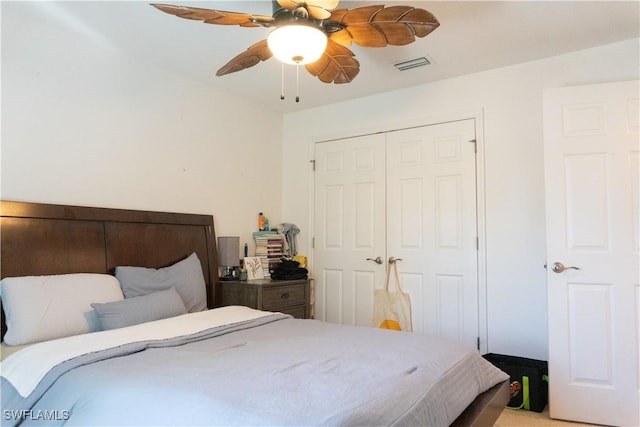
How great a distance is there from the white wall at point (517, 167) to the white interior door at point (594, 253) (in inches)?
9.8

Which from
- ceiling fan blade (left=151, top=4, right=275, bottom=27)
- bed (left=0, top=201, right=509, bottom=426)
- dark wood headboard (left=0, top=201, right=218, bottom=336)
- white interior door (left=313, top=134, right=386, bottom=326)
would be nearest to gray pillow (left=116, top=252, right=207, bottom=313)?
bed (left=0, top=201, right=509, bottom=426)

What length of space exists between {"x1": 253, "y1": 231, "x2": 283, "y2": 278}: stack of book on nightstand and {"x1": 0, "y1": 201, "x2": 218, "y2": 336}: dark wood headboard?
50 cm

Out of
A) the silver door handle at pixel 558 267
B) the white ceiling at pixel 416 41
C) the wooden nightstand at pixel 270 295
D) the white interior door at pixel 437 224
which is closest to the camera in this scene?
the white ceiling at pixel 416 41

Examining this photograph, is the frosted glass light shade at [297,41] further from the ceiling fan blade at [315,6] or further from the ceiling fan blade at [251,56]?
the ceiling fan blade at [251,56]

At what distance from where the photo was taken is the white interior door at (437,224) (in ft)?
11.0

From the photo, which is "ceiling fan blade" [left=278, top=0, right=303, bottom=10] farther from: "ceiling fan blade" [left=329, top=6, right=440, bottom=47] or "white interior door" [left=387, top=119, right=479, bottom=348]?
"white interior door" [left=387, top=119, right=479, bottom=348]

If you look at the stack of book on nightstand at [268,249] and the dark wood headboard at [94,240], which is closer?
the dark wood headboard at [94,240]

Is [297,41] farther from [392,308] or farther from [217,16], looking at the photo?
[392,308]

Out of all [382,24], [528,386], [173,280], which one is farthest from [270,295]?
[382,24]

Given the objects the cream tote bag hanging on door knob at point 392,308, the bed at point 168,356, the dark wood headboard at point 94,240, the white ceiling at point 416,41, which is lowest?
the cream tote bag hanging on door knob at point 392,308

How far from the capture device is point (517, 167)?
3.18 m

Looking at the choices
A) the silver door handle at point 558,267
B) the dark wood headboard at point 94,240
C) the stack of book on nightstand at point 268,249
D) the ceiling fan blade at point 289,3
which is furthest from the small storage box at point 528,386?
the ceiling fan blade at point 289,3

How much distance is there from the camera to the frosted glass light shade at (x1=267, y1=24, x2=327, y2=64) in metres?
1.89

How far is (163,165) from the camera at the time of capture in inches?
127
